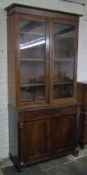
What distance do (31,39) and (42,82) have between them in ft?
2.09

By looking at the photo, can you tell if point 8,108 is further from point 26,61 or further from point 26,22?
point 26,22

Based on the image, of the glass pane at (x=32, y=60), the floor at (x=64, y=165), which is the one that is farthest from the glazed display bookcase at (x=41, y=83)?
the floor at (x=64, y=165)

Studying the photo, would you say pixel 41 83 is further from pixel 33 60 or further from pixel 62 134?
pixel 62 134

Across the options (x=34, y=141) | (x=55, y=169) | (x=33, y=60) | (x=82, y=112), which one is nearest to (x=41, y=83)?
(x=33, y=60)

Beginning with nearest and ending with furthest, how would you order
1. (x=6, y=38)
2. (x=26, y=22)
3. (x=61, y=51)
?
(x=26, y=22) → (x=6, y=38) → (x=61, y=51)

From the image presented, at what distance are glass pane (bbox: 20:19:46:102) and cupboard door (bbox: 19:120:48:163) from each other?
1.25ft

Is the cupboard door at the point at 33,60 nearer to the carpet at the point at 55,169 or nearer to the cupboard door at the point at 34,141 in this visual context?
the cupboard door at the point at 34,141

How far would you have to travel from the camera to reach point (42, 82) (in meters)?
2.94

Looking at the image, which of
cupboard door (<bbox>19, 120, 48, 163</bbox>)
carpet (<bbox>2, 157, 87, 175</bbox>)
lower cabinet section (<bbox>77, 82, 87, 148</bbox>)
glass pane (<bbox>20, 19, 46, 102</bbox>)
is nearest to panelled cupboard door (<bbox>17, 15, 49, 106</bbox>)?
glass pane (<bbox>20, 19, 46, 102</bbox>)

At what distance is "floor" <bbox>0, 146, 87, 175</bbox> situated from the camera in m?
2.80

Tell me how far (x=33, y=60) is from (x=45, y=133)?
1093mm

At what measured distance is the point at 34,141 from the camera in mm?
2891

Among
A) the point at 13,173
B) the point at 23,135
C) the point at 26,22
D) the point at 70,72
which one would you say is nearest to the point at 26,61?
the point at 26,22

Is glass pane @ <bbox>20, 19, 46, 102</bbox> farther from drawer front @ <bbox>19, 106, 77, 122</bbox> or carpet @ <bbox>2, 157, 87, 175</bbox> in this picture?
carpet @ <bbox>2, 157, 87, 175</bbox>
